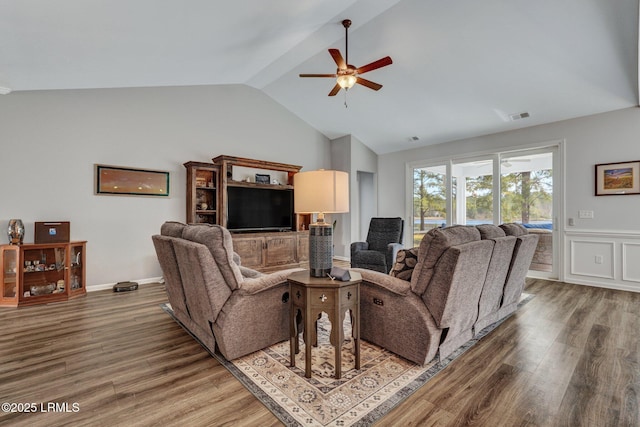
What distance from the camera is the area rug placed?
5.17 ft

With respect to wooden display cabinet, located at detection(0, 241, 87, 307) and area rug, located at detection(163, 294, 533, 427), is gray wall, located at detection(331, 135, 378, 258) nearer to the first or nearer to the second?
area rug, located at detection(163, 294, 533, 427)

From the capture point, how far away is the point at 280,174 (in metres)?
6.13

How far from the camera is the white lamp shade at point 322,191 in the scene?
2002 millimetres

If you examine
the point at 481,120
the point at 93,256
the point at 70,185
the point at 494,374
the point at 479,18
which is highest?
the point at 479,18

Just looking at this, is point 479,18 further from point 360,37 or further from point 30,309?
point 30,309

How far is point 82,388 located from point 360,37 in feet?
14.8

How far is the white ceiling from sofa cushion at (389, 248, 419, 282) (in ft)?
8.85

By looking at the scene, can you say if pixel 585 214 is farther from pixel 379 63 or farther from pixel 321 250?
pixel 321 250

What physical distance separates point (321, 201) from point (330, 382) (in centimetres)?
115

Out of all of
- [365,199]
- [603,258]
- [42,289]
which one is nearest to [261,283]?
[42,289]

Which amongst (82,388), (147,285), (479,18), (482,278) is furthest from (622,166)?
(147,285)

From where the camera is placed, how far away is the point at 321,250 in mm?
2055

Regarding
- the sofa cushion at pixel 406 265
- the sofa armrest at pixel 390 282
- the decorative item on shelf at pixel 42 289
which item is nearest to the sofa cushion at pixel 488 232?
the sofa cushion at pixel 406 265

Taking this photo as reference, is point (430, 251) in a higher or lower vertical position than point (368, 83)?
lower
